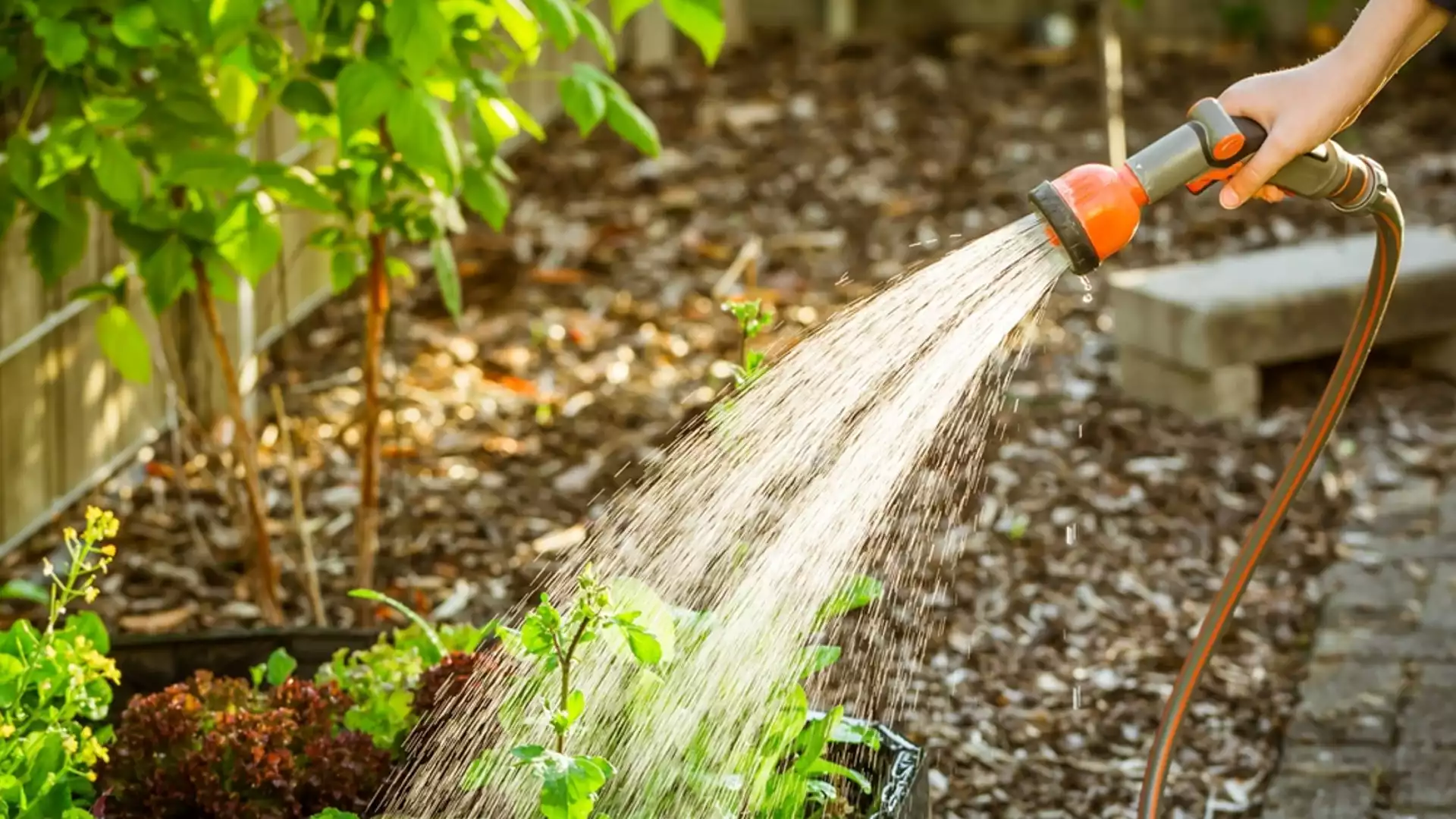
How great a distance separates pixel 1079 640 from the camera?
3.56m

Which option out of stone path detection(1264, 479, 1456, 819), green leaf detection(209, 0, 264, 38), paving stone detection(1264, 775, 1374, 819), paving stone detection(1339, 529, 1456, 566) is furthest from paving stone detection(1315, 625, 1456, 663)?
green leaf detection(209, 0, 264, 38)

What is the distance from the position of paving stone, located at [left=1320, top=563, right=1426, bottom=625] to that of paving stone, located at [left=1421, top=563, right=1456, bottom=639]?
0.02m

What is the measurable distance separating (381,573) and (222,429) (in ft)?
2.62

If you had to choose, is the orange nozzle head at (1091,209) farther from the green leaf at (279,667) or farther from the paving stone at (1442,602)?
the paving stone at (1442,602)

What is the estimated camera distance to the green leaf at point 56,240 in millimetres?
2768

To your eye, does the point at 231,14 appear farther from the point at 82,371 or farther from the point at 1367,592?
the point at 1367,592

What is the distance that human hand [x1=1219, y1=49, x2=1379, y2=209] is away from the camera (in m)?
1.92

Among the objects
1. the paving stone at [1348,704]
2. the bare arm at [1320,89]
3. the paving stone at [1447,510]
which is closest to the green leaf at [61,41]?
the bare arm at [1320,89]

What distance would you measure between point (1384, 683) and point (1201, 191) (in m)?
1.63

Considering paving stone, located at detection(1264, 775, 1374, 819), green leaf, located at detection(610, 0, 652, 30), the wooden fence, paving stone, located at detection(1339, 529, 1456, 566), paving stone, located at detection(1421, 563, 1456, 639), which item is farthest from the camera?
paving stone, located at detection(1339, 529, 1456, 566)

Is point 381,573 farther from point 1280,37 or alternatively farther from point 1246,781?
point 1280,37

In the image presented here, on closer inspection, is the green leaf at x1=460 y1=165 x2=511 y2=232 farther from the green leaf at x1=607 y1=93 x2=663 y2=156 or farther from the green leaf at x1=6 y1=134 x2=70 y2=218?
the green leaf at x1=6 y1=134 x2=70 y2=218

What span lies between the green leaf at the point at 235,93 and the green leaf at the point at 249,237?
11.7 inches

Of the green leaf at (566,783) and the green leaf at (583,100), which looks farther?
the green leaf at (583,100)
